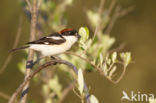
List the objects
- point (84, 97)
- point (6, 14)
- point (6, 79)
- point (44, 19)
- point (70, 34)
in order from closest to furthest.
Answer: point (84, 97), point (70, 34), point (44, 19), point (6, 79), point (6, 14)

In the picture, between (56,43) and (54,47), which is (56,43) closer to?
(56,43)

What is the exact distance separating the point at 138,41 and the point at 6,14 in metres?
2.82

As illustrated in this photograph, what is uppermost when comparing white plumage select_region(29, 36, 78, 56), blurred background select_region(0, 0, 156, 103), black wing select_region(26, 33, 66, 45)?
blurred background select_region(0, 0, 156, 103)

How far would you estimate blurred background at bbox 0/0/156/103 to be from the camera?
7.21 meters

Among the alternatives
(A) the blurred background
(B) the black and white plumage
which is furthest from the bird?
(A) the blurred background

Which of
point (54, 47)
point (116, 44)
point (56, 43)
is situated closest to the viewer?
point (54, 47)

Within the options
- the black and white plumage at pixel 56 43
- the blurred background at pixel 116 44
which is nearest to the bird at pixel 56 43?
the black and white plumage at pixel 56 43

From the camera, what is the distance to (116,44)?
25.1 ft

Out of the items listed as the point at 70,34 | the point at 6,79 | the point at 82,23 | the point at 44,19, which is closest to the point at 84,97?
the point at 70,34

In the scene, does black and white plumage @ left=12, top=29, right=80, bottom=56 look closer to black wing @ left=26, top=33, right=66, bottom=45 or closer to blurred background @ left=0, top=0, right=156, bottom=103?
black wing @ left=26, top=33, right=66, bottom=45

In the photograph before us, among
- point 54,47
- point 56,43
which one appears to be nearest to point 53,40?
point 56,43

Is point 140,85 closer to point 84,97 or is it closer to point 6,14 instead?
point 6,14

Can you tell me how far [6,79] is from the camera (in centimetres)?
723

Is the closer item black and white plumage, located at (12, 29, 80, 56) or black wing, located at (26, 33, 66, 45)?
black and white plumage, located at (12, 29, 80, 56)
